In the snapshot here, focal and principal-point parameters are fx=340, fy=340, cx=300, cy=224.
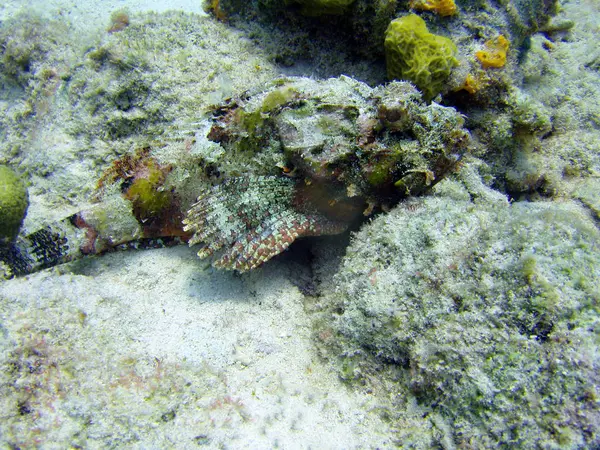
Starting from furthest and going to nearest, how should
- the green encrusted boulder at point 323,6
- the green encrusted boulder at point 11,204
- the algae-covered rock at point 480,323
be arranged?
1. the green encrusted boulder at point 323,6
2. the green encrusted boulder at point 11,204
3. the algae-covered rock at point 480,323

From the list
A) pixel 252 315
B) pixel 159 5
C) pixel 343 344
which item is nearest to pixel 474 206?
pixel 343 344

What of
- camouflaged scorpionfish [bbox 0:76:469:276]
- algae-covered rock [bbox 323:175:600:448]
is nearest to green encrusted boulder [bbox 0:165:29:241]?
camouflaged scorpionfish [bbox 0:76:469:276]

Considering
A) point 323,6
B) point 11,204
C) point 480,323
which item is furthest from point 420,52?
point 11,204

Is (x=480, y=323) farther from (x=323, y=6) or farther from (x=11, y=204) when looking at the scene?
(x=11, y=204)

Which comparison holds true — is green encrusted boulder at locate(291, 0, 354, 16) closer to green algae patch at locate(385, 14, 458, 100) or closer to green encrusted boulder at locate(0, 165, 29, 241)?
green algae patch at locate(385, 14, 458, 100)

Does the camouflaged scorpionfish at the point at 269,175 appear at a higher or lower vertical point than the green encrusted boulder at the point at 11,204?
higher

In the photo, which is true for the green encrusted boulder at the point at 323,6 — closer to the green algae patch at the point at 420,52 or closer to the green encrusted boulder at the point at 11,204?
the green algae patch at the point at 420,52

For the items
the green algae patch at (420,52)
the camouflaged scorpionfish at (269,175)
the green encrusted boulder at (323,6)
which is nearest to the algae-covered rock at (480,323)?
the camouflaged scorpionfish at (269,175)
